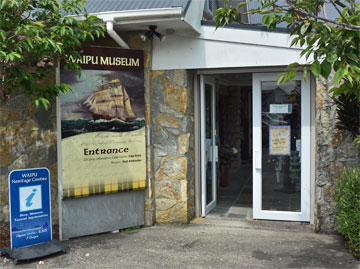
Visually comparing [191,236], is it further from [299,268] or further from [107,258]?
[299,268]

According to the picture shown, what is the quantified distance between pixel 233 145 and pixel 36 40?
9.21 m

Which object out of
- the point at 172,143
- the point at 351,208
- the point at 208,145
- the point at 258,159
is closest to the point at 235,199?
the point at 208,145

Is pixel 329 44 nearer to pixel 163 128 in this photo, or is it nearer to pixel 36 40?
pixel 36 40

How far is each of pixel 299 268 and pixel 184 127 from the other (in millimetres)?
2628

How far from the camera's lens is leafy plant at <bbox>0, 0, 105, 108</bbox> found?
4298mm

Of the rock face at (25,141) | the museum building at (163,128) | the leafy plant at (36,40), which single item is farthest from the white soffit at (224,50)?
the rock face at (25,141)

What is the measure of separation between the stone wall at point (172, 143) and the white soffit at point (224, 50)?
219 millimetres

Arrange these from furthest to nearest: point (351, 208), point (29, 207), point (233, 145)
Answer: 1. point (233, 145)
2. point (29, 207)
3. point (351, 208)

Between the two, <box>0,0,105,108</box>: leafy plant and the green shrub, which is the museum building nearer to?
<box>0,0,105,108</box>: leafy plant

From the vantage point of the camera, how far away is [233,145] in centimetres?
1280

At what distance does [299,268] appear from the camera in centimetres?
443

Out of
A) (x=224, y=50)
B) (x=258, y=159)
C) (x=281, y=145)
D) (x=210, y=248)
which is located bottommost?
(x=210, y=248)

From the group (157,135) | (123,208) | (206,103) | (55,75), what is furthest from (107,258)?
(206,103)

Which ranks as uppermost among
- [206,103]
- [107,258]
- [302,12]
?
[302,12]
